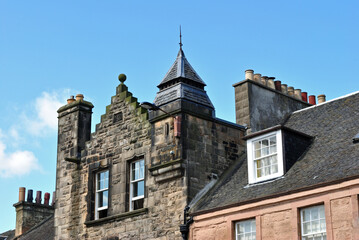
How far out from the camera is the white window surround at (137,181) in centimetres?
2009

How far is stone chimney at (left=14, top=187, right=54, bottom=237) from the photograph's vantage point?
3193 cm

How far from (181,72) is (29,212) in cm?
1570

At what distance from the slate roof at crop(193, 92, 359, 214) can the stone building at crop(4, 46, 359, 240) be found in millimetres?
44

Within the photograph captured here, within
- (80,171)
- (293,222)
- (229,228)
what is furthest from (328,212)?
(80,171)

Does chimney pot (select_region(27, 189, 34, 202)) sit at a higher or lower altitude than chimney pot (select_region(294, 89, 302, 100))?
lower

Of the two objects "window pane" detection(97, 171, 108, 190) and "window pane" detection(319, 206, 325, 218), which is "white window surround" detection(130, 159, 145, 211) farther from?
"window pane" detection(319, 206, 325, 218)

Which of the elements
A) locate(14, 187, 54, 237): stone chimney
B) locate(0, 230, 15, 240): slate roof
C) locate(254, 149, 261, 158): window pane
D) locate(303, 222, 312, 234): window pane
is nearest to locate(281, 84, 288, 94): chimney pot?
locate(254, 149, 261, 158): window pane

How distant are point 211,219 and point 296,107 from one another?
6.91 metres

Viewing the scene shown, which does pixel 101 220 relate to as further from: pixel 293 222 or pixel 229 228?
pixel 293 222

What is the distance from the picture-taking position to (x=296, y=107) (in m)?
22.6

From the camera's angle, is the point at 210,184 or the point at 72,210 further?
the point at 72,210

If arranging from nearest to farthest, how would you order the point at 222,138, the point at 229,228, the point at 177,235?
the point at 229,228
the point at 177,235
the point at 222,138

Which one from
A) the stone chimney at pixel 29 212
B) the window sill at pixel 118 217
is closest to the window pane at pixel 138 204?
the window sill at pixel 118 217

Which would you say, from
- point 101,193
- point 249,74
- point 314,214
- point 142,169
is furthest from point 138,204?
point 314,214
